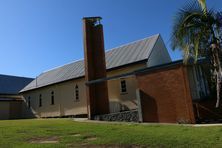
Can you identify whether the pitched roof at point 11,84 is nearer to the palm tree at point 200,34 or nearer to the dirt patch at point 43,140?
the dirt patch at point 43,140

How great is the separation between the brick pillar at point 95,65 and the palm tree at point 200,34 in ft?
45.4

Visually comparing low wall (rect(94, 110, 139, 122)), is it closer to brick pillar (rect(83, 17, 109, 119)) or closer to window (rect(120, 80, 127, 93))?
brick pillar (rect(83, 17, 109, 119))

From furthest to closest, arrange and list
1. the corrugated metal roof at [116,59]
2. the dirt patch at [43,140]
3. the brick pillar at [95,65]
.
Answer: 1. the corrugated metal roof at [116,59]
2. the brick pillar at [95,65]
3. the dirt patch at [43,140]

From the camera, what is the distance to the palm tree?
9.23m

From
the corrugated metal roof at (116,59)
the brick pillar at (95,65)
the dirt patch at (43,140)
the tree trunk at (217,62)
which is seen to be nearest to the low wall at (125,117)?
the brick pillar at (95,65)

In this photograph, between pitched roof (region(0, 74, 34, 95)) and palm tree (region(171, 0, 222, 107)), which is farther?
pitched roof (region(0, 74, 34, 95))

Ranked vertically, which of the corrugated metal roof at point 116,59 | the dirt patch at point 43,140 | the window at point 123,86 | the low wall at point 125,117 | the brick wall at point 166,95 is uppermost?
the corrugated metal roof at point 116,59

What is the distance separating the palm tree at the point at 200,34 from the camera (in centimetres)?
923

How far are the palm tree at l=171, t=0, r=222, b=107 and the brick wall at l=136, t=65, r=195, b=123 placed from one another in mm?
6199

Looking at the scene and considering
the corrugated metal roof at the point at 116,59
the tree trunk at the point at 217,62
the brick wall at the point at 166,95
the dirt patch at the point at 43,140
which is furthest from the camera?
the corrugated metal roof at the point at 116,59

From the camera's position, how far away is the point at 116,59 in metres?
27.3

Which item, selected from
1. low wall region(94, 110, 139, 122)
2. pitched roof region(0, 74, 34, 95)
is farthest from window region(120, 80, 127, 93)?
pitched roof region(0, 74, 34, 95)

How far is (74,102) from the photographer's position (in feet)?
93.7

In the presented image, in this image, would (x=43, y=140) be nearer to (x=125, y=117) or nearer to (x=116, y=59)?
(x=125, y=117)
